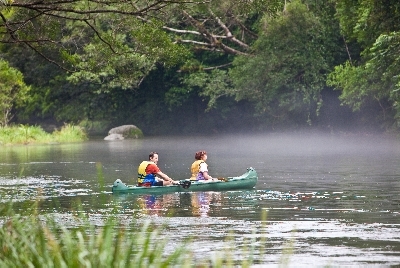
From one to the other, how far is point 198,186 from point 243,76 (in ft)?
96.0

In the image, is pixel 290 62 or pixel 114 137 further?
pixel 114 137

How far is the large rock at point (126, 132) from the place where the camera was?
58.4m

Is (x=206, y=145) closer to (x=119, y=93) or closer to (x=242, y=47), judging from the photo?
(x=242, y=47)

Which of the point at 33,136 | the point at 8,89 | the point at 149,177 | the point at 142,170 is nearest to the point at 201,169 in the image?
the point at 149,177

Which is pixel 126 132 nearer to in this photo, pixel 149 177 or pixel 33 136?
pixel 33 136

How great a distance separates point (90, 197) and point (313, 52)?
29.5 metres

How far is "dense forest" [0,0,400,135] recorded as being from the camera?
140 ft

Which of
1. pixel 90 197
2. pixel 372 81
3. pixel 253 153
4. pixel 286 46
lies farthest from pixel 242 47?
pixel 90 197

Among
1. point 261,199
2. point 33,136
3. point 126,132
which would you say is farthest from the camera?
point 126,132

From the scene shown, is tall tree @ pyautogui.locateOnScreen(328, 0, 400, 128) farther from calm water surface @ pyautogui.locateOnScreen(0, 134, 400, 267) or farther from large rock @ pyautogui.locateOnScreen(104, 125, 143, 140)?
large rock @ pyautogui.locateOnScreen(104, 125, 143, 140)

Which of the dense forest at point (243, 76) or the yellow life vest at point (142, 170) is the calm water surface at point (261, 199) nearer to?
the yellow life vest at point (142, 170)

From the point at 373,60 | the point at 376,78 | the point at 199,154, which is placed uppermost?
the point at 373,60

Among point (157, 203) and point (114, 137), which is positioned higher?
point (114, 137)

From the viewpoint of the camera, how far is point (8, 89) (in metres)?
52.9
